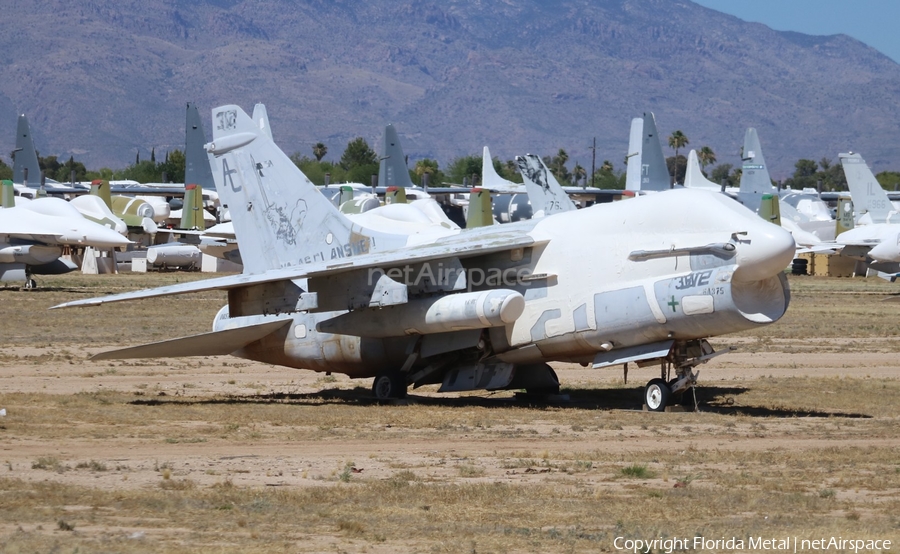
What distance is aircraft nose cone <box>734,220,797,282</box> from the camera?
55.0 ft

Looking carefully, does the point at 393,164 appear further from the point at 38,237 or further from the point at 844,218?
the point at 38,237

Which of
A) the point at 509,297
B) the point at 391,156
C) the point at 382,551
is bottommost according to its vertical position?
the point at 382,551

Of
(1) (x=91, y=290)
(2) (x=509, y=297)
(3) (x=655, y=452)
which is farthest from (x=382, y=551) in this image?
(1) (x=91, y=290)

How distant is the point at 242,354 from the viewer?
21.2 m

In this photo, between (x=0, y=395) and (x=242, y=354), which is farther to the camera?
(x=242, y=354)

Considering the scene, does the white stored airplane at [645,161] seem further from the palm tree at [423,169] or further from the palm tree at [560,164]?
the palm tree at [560,164]

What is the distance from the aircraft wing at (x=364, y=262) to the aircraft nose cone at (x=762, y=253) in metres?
3.18

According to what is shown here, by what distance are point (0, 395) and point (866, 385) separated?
13.8 m

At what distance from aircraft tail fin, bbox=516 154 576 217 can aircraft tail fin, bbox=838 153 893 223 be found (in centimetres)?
2057

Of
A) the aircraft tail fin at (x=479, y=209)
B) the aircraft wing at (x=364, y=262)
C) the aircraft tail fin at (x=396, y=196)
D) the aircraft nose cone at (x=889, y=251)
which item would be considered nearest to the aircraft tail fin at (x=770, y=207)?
the aircraft tail fin at (x=479, y=209)

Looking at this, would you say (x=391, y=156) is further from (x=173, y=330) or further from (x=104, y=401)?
(x=104, y=401)

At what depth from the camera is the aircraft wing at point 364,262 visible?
60.2ft

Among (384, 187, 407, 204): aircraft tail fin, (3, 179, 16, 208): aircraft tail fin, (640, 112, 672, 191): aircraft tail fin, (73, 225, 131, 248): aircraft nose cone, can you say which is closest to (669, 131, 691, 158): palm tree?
(640, 112, 672, 191): aircraft tail fin

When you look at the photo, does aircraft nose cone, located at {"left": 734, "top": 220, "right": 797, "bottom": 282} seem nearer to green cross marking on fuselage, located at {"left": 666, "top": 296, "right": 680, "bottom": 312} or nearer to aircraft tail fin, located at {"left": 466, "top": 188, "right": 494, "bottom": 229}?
green cross marking on fuselage, located at {"left": 666, "top": 296, "right": 680, "bottom": 312}
